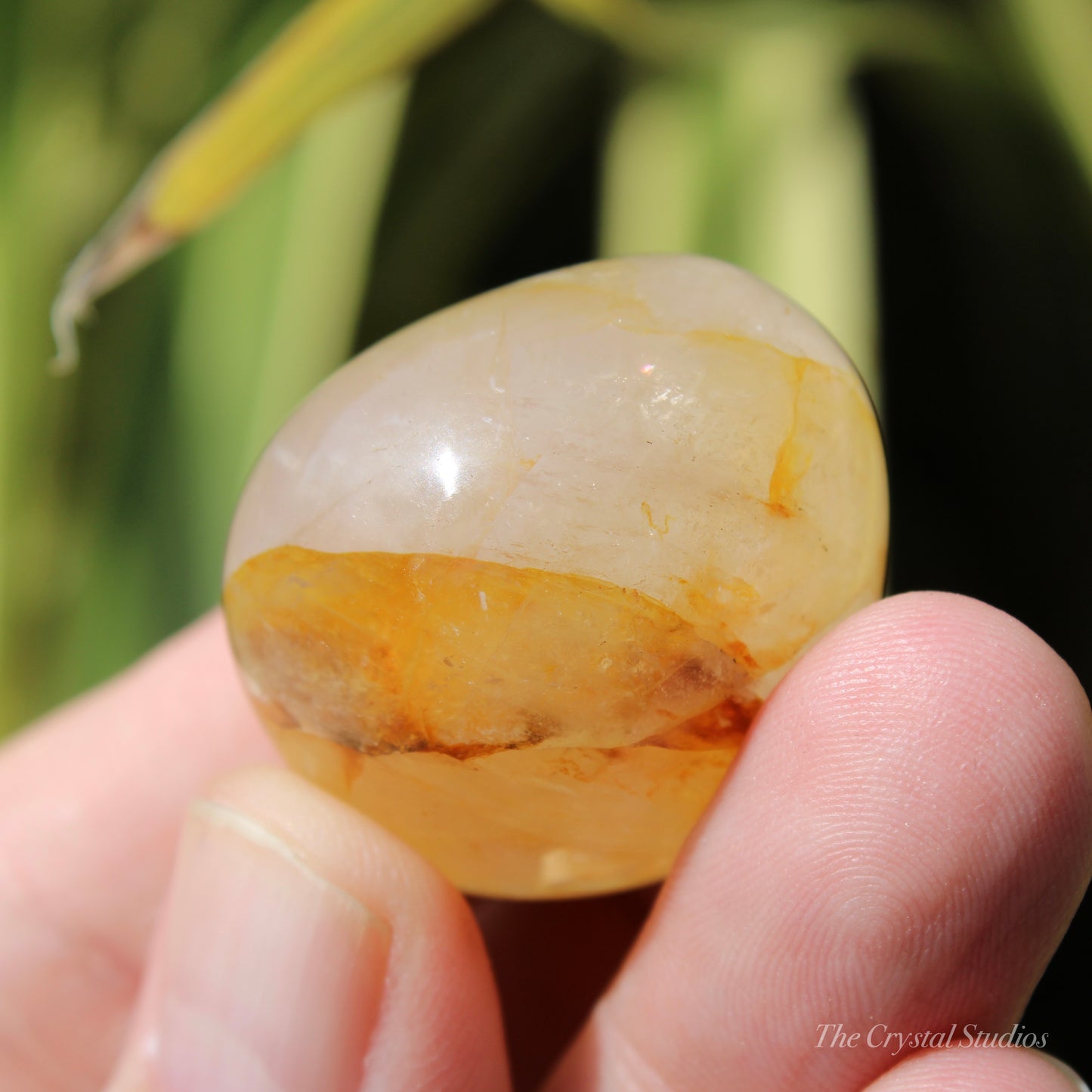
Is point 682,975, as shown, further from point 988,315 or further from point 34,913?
point 988,315

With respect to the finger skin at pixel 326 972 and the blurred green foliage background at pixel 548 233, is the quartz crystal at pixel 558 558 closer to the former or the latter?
the finger skin at pixel 326 972

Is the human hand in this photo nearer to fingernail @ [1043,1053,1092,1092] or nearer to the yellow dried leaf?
fingernail @ [1043,1053,1092,1092]

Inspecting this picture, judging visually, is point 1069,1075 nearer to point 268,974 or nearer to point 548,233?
point 268,974

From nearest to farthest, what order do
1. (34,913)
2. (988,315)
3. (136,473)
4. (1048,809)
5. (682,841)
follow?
(1048,809) < (682,841) < (34,913) < (988,315) < (136,473)

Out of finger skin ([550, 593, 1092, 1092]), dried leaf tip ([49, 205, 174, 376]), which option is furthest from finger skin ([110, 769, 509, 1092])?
dried leaf tip ([49, 205, 174, 376])

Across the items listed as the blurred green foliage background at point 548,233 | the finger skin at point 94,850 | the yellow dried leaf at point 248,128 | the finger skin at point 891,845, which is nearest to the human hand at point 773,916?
the finger skin at point 891,845

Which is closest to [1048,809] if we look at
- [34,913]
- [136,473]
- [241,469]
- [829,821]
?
[829,821]
